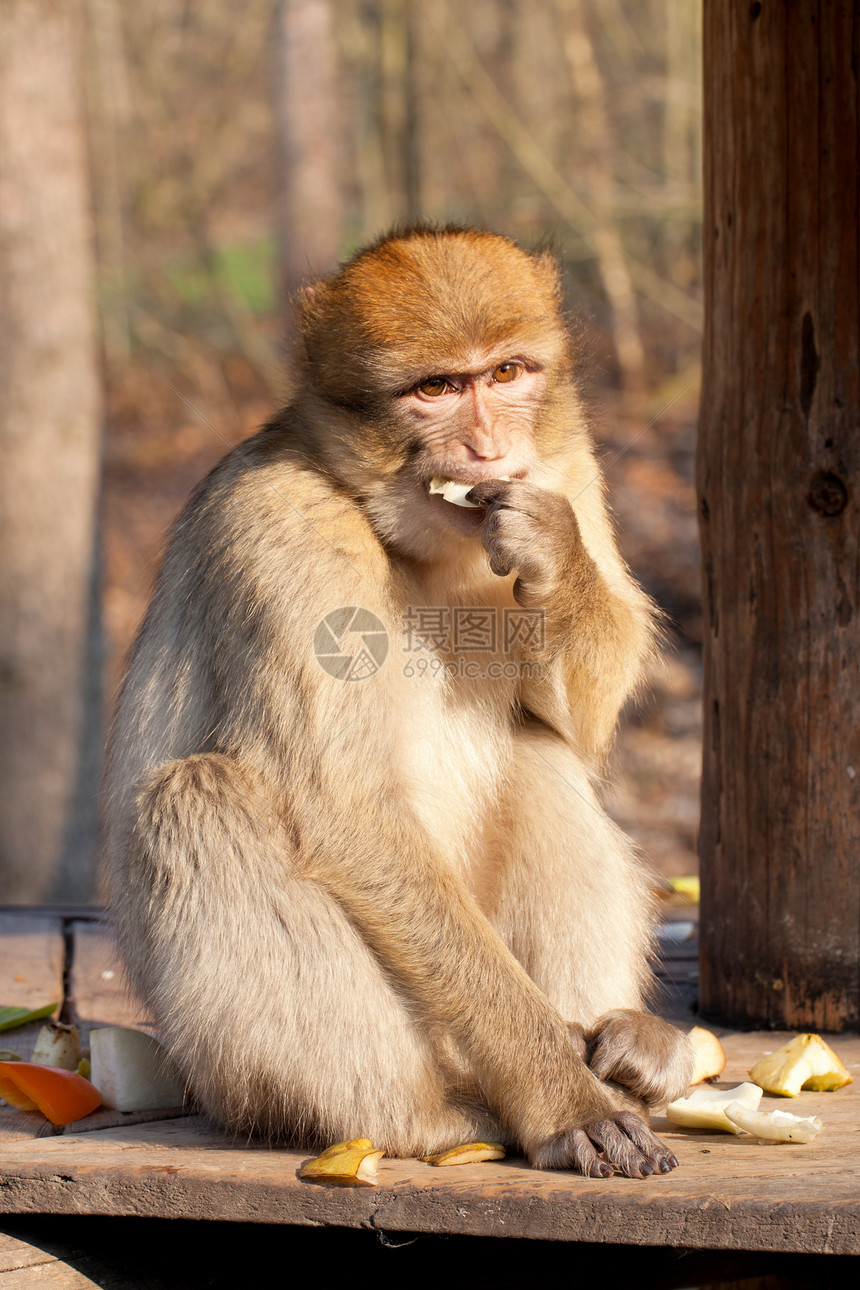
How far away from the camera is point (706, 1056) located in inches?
116

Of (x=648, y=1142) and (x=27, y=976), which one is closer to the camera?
(x=648, y=1142)

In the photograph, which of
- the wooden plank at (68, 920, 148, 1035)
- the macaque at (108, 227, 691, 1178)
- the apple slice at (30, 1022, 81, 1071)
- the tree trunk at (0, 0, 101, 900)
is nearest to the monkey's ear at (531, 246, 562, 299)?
the macaque at (108, 227, 691, 1178)

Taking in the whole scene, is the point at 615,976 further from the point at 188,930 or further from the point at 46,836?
the point at 46,836

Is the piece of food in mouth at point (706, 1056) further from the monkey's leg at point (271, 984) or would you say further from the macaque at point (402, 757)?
the monkey's leg at point (271, 984)

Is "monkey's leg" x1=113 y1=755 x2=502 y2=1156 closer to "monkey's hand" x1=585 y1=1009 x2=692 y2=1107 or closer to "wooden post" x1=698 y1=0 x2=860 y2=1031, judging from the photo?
"monkey's hand" x1=585 y1=1009 x2=692 y2=1107

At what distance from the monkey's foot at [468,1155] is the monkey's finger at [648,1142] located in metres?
0.25

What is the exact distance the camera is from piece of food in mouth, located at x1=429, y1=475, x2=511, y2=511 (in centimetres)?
266

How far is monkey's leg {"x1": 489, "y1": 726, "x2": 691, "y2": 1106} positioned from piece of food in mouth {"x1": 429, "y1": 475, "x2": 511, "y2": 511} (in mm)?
645

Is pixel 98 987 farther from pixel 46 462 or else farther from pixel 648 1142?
pixel 46 462

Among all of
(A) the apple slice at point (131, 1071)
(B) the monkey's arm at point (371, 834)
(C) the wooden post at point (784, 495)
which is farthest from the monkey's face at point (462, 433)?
(A) the apple slice at point (131, 1071)

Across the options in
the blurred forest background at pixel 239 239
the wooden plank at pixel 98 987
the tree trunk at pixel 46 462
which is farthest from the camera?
the blurred forest background at pixel 239 239

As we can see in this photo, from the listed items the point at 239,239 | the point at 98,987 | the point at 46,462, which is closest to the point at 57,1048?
the point at 98,987

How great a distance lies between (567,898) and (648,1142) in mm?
600

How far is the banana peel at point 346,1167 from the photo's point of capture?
2.33 metres
